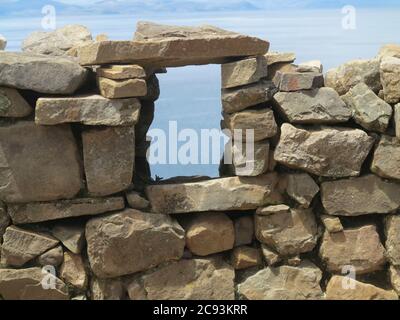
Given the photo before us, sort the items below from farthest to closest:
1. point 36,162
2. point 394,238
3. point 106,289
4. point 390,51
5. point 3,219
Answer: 1. point 390,51
2. point 394,238
3. point 106,289
4. point 3,219
5. point 36,162

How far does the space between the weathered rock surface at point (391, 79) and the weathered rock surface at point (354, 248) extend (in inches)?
46.3

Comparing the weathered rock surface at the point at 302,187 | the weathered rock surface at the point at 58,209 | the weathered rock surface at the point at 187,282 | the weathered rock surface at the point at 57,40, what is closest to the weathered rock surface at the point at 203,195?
the weathered rock surface at the point at 302,187

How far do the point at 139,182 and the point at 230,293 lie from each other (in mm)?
1280

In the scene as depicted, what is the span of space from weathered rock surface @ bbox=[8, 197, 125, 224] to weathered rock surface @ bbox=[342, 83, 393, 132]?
2.18 metres

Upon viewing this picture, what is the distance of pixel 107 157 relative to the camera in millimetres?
5266

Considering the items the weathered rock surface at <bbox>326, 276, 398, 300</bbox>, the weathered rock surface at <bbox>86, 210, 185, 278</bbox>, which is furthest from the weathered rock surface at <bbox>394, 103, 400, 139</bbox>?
the weathered rock surface at <bbox>86, 210, 185, 278</bbox>

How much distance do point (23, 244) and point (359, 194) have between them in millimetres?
2927

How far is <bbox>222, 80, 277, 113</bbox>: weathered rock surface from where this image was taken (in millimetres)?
5336

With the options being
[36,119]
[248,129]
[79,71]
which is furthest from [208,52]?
[36,119]

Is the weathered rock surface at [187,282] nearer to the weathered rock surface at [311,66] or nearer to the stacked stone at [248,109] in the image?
the stacked stone at [248,109]

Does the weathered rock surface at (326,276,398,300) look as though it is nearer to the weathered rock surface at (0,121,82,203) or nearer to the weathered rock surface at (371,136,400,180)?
the weathered rock surface at (371,136,400,180)

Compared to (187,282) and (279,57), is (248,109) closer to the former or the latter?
(279,57)

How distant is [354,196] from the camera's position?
5.59m

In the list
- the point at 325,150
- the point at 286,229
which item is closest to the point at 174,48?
the point at 325,150
